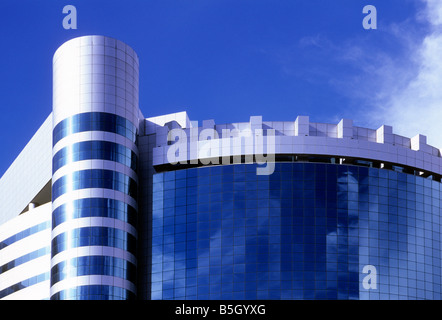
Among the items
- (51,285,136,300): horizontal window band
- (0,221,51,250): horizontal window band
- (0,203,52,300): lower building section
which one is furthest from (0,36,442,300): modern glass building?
(0,221,51,250): horizontal window band

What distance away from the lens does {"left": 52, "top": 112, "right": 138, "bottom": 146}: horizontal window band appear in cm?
10069

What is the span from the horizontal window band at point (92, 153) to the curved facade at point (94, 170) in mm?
124

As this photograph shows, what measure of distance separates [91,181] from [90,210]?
3647 mm

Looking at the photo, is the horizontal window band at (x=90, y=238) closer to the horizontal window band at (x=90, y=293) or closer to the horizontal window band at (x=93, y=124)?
the horizontal window band at (x=90, y=293)

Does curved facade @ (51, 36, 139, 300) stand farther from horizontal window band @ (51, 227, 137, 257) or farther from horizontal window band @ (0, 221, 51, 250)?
horizontal window band @ (0, 221, 51, 250)

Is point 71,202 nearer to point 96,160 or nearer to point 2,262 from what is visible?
point 96,160

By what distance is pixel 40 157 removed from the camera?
384ft

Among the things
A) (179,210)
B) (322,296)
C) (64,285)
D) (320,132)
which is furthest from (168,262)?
(320,132)

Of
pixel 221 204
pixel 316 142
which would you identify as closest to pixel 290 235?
pixel 221 204

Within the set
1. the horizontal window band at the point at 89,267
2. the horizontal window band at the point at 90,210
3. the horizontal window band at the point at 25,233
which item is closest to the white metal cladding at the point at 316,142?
the horizontal window band at the point at 90,210

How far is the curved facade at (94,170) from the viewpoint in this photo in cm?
9650

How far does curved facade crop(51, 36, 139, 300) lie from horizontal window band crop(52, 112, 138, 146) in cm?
13

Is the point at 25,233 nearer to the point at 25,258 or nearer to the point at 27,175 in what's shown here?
the point at 25,258

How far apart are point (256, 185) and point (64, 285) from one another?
26633mm
